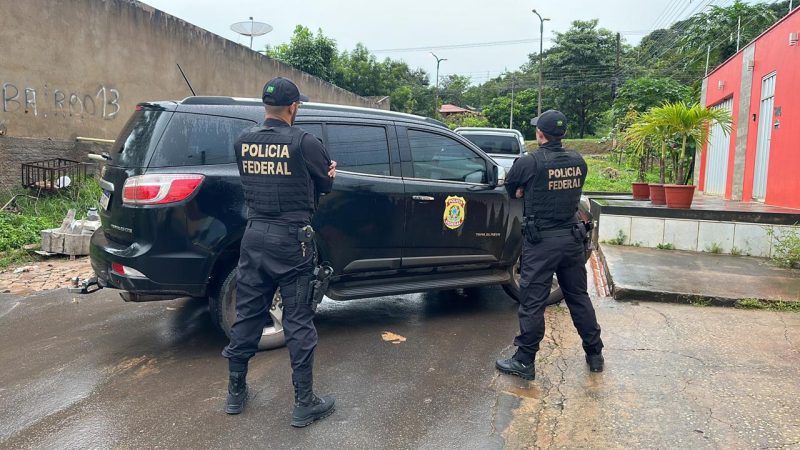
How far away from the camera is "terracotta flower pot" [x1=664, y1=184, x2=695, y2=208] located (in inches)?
307

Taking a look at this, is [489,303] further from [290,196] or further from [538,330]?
[290,196]

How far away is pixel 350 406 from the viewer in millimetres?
3258

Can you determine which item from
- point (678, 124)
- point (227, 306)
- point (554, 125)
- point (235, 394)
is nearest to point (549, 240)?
point (554, 125)

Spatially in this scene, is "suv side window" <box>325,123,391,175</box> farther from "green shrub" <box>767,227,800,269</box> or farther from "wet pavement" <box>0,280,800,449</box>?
"green shrub" <box>767,227,800,269</box>

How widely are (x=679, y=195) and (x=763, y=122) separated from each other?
3846 millimetres

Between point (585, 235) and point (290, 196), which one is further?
point (585, 235)

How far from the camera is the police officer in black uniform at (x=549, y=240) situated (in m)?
3.64

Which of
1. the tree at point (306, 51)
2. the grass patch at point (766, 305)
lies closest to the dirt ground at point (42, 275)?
the grass patch at point (766, 305)

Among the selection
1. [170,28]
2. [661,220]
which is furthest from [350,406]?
[170,28]

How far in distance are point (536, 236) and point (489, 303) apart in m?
2.00

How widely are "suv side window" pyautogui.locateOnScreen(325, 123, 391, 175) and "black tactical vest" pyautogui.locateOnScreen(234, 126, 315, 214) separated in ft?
4.21

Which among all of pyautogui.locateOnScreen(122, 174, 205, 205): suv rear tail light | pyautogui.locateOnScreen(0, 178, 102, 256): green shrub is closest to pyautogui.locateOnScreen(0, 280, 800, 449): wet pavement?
pyautogui.locateOnScreen(122, 174, 205, 205): suv rear tail light

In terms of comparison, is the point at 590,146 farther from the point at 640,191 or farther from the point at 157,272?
the point at 157,272

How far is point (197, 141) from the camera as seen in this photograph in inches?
153
